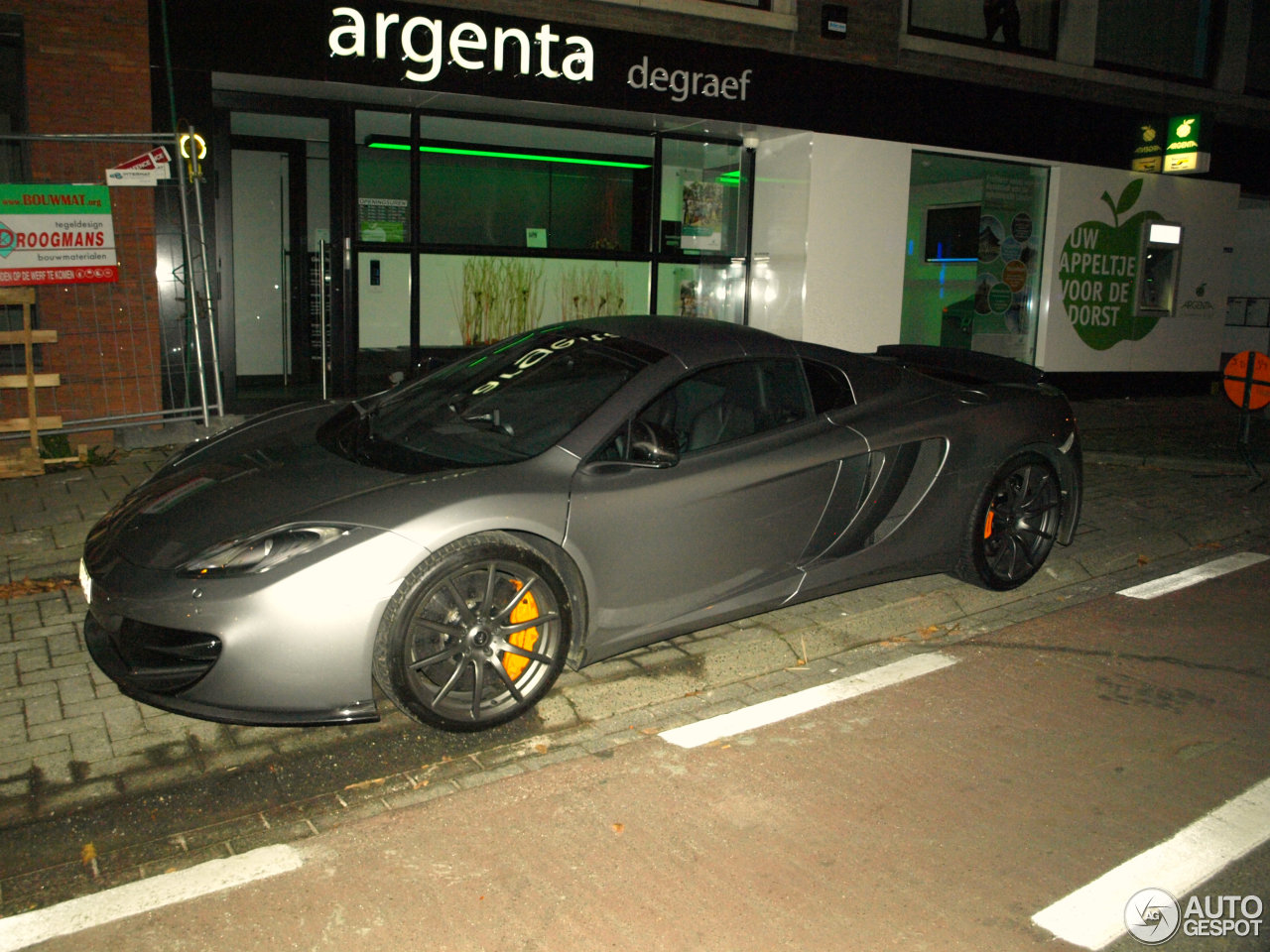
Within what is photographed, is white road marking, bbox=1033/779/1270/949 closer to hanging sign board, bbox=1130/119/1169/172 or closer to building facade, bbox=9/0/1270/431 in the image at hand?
building facade, bbox=9/0/1270/431

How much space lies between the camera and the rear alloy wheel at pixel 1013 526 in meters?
5.80

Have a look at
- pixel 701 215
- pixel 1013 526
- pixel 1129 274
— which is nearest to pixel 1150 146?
pixel 1129 274

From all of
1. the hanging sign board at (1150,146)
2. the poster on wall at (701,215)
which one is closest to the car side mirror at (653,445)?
the poster on wall at (701,215)

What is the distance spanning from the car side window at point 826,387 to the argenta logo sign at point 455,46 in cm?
596

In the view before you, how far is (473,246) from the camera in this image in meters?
11.2

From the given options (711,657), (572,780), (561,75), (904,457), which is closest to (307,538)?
(572,780)

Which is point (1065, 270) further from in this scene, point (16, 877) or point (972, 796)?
point (16, 877)

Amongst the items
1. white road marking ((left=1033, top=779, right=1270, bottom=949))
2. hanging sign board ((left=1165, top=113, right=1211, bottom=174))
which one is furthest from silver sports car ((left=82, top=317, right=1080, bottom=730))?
hanging sign board ((left=1165, top=113, right=1211, bottom=174))

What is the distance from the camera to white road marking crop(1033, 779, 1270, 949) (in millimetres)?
3107

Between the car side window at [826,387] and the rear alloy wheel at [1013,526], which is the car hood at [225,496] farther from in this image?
the rear alloy wheel at [1013,526]

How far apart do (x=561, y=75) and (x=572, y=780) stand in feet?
26.4

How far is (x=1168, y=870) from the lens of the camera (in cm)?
341

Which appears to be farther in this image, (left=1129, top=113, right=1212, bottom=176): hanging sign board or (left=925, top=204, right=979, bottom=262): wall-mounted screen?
(left=1129, top=113, right=1212, bottom=176): hanging sign board

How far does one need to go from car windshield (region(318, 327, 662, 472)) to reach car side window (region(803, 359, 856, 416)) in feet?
2.86
